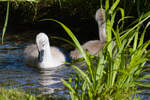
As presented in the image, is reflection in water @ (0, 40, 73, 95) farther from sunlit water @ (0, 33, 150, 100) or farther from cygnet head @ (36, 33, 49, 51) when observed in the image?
cygnet head @ (36, 33, 49, 51)

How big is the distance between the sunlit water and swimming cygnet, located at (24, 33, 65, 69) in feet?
0.63

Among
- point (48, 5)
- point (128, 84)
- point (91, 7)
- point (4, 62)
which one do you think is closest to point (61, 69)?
point (4, 62)

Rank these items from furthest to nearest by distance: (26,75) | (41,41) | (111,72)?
(41,41), (26,75), (111,72)

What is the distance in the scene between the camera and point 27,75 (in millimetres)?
6250

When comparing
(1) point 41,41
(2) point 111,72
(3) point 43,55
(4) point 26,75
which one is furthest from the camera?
(3) point 43,55

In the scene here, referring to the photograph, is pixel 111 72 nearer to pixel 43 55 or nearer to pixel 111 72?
pixel 111 72

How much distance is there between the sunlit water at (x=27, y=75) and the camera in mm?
5102

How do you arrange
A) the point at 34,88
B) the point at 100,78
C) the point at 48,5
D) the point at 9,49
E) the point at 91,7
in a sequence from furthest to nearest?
the point at 48,5 < the point at 91,7 < the point at 9,49 < the point at 34,88 < the point at 100,78

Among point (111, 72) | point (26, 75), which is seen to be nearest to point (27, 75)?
point (26, 75)

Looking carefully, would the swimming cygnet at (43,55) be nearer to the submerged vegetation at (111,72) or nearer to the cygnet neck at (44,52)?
the cygnet neck at (44,52)

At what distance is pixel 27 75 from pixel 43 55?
1011 millimetres

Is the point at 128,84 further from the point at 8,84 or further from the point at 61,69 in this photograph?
the point at 61,69

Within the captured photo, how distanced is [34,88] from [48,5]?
20.1 ft

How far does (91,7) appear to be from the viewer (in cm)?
889
